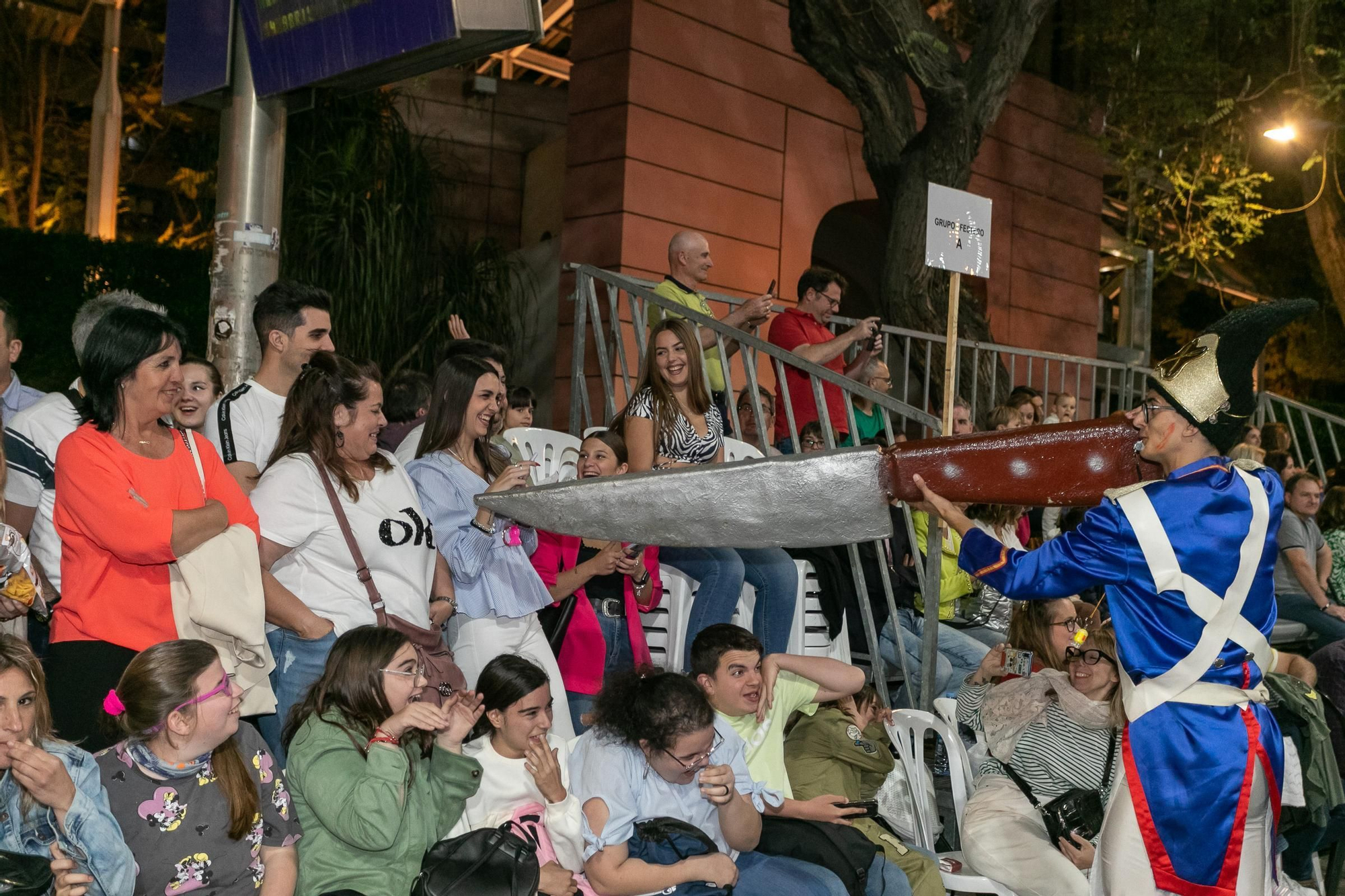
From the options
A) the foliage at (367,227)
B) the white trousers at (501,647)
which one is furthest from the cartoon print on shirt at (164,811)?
the foliage at (367,227)

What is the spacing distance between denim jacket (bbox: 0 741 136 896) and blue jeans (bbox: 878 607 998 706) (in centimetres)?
321

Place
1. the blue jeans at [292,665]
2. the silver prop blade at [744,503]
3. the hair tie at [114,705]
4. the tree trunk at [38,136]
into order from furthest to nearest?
the tree trunk at [38,136], the blue jeans at [292,665], the silver prop blade at [744,503], the hair tie at [114,705]

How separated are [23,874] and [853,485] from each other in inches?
73.1

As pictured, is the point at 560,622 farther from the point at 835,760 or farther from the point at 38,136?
the point at 38,136

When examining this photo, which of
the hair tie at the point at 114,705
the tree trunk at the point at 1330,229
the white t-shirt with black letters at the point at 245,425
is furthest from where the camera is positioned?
the tree trunk at the point at 1330,229

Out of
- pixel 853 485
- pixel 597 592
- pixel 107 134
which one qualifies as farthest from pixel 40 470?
pixel 107 134

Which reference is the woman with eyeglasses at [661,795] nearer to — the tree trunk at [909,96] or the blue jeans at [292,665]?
the blue jeans at [292,665]

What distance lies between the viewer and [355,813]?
304 centimetres

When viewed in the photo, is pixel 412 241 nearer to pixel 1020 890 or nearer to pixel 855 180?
pixel 855 180

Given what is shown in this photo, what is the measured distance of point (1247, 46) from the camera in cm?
1100

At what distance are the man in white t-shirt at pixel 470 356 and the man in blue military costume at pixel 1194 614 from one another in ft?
6.02

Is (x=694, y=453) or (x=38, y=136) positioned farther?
(x=38, y=136)

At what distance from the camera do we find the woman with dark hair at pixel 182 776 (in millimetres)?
2750

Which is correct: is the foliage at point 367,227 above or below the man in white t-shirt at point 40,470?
above
